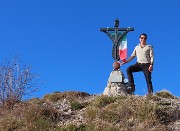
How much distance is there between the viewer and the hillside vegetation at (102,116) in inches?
450

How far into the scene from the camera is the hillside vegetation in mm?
11438

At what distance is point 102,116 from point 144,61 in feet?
9.38

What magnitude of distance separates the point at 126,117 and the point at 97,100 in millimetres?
1528

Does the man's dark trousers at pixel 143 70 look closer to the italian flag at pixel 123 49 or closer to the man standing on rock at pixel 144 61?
the man standing on rock at pixel 144 61

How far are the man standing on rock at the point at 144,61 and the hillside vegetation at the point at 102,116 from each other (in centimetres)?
90

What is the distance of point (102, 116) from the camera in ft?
39.4

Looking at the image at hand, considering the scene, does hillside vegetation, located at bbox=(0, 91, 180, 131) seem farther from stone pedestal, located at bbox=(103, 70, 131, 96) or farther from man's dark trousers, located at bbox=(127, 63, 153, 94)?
stone pedestal, located at bbox=(103, 70, 131, 96)

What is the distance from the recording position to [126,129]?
36.8ft

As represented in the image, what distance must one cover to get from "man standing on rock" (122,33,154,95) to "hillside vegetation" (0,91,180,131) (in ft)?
2.96

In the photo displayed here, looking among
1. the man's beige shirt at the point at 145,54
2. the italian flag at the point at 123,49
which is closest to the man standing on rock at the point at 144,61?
the man's beige shirt at the point at 145,54

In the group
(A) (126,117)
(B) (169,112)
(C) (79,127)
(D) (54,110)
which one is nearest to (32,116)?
(D) (54,110)

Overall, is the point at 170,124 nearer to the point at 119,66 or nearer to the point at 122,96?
the point at 122,96

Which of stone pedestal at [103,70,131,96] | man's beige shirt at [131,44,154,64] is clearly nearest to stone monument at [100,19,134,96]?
stone pedestal at [103,70,131,96]

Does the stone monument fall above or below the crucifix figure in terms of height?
below
